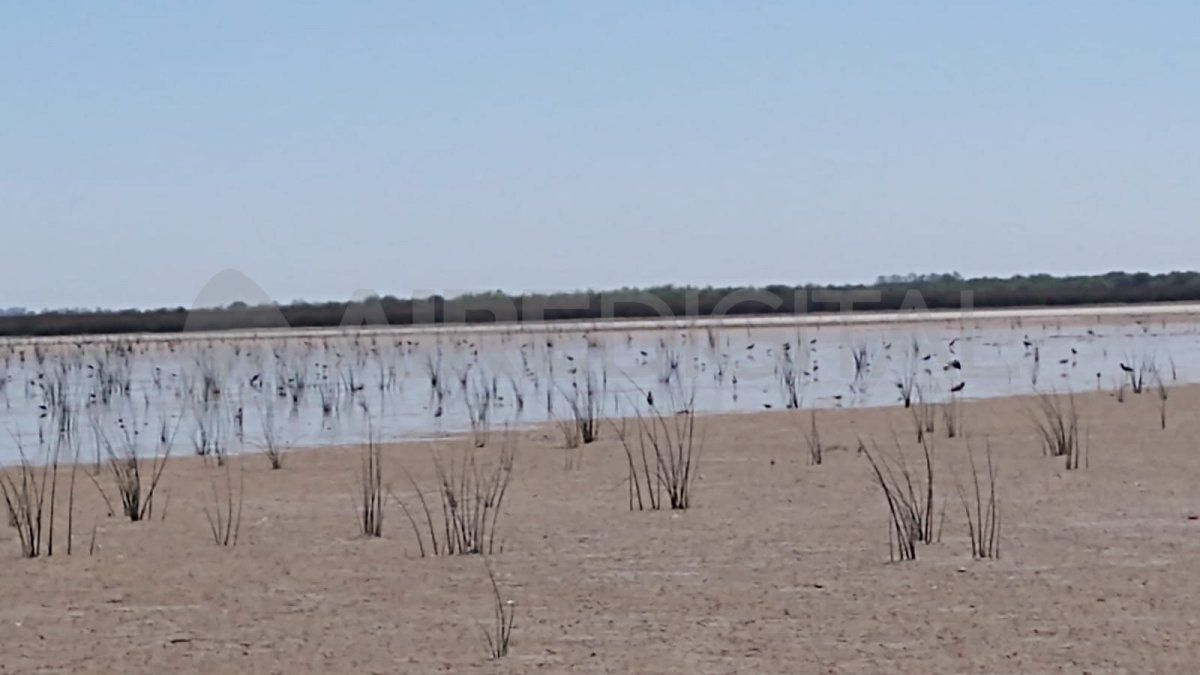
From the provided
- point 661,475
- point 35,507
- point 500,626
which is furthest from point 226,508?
point 500,626

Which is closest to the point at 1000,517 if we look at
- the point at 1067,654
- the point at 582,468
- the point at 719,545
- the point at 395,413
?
the point at 719,545

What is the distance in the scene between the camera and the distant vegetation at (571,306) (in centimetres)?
7006

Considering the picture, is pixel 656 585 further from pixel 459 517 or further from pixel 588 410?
pixel 588 410

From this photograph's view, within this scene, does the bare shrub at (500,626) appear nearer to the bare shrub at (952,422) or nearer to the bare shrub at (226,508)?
the bare shrub at (226,508)

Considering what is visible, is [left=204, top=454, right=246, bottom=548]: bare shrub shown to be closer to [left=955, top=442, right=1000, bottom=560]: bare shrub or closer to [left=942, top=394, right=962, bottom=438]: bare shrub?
[left=955, top=442, right=1000, bottom=560]: bare shrub

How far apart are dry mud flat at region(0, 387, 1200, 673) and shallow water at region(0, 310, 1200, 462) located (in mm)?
5515

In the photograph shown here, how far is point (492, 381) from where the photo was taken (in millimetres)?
25469

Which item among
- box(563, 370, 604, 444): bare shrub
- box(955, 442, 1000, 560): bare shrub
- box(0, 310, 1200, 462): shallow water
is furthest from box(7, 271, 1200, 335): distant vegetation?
box(955, 442, 1000, 560): bare shrub

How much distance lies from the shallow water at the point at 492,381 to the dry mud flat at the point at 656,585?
5.51 metres

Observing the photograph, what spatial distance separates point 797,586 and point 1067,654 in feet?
5.70

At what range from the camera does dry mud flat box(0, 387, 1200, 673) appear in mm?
6547

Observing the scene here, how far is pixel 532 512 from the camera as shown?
10.7m

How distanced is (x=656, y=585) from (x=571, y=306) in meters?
78.2

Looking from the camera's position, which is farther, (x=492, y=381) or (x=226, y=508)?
(x=492, y=381)
